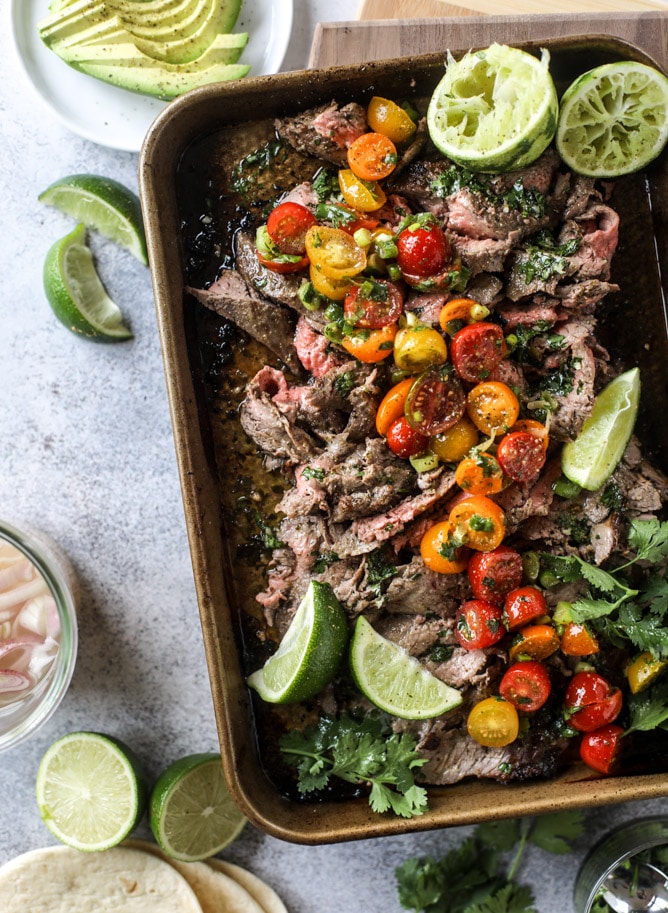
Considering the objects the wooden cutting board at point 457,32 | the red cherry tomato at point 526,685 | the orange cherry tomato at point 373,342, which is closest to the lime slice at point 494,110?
the wooden cutting board at point 457,32

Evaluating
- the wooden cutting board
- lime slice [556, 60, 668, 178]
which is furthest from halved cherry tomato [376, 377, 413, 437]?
the wooden cutting board

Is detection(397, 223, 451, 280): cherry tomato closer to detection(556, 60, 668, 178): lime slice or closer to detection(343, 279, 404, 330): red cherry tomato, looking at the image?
detection(343, 279, 404, 330): red cherry tomato

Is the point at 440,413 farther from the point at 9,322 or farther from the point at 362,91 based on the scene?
the point at 9,322

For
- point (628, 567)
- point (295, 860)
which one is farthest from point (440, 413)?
point (295, 860)

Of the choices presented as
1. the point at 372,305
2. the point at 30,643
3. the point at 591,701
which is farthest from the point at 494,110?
the point at 30,643

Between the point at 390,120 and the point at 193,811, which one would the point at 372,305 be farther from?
the point at 193,811

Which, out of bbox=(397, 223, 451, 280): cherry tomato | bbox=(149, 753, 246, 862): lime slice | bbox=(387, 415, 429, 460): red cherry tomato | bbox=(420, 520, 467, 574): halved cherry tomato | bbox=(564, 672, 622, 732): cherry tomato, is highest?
bbox=(397, 223, 451, 280): cherry tomato
